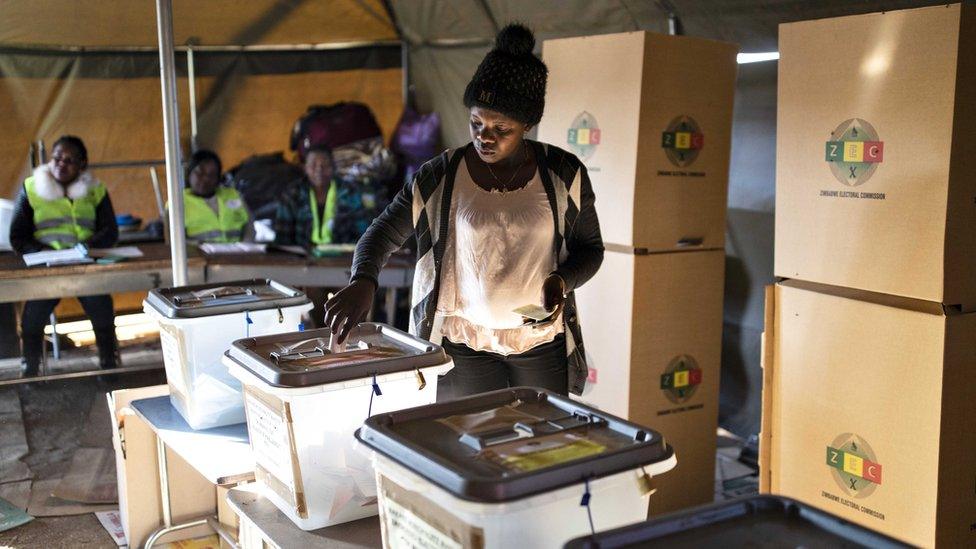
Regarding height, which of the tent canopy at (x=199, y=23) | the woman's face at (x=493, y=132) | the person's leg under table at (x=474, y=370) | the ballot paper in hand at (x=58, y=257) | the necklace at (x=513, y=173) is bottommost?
the person's leg under table at (x=474, y=370)

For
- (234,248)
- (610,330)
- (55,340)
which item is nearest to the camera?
(610,330)

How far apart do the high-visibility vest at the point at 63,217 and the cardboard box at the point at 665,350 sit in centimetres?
287

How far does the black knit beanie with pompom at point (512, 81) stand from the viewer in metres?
2.25

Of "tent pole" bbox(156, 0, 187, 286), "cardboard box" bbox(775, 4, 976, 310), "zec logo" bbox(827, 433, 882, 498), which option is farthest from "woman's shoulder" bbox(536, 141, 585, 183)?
"tent pole" bbox(156, 0, 187, 286)

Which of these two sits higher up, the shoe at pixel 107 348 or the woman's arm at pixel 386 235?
the woman's arm at pixel 386 235

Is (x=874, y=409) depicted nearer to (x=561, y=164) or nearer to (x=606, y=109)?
(x=561, y=164)

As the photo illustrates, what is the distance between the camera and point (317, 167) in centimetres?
578

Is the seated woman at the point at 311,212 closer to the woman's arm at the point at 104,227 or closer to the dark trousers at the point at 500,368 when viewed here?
the woman's arm at the point at 104,227

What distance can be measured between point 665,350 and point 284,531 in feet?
6.18

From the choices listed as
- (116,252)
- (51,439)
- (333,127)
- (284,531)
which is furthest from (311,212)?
(284,531)

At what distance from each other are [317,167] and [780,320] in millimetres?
3550

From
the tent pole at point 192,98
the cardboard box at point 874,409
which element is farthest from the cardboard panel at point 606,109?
the tent pole at point 192,98

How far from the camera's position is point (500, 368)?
2.38m

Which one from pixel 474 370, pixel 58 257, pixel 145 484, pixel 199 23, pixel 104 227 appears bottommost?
pixel 145 484
